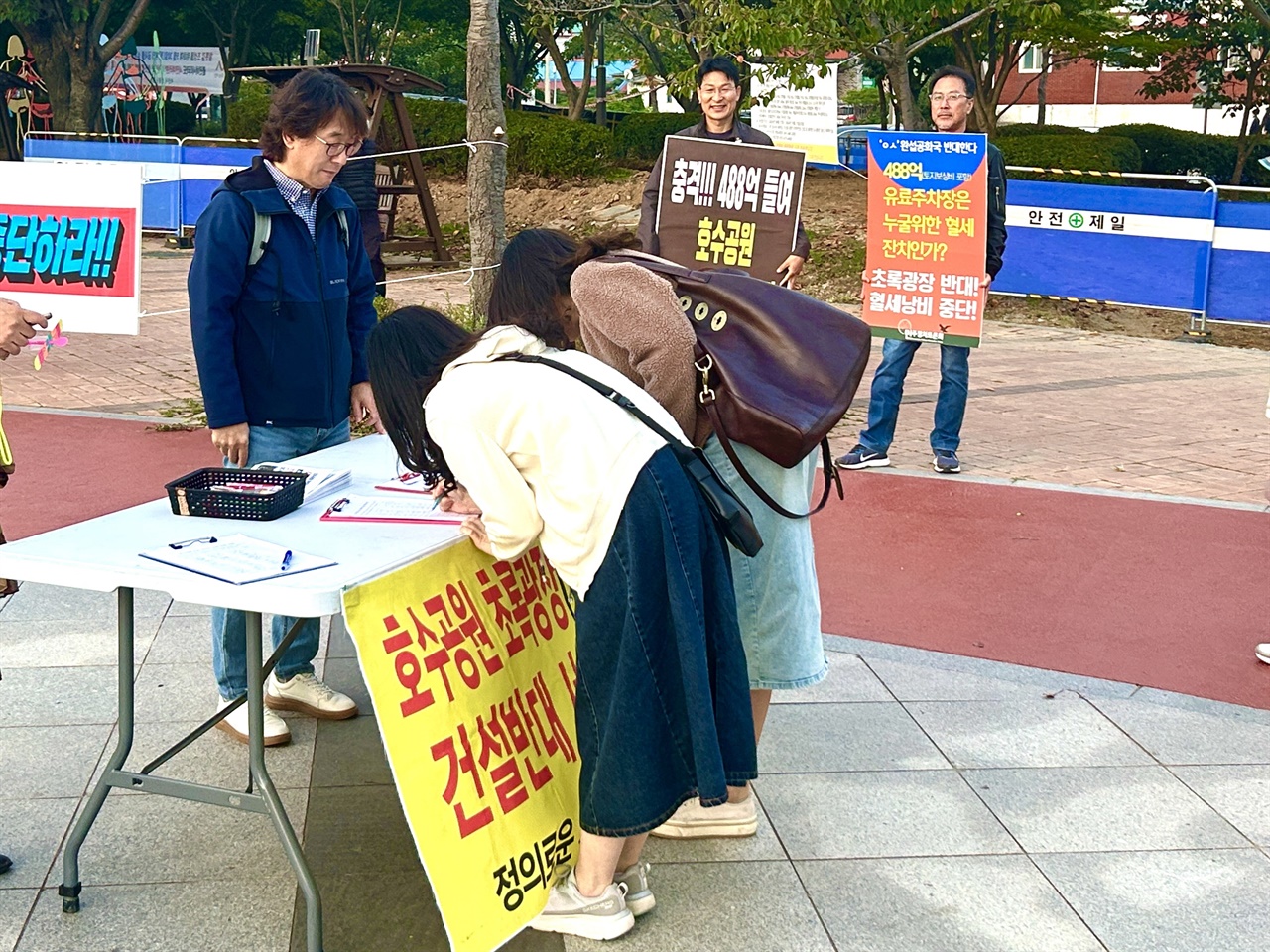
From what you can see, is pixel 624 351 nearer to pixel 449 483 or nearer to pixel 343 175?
pixel 449 483

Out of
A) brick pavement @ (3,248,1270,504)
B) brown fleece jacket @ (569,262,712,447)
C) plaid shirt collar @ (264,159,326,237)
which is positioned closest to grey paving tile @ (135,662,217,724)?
plaid shirt collar @ (264,159,326,237)

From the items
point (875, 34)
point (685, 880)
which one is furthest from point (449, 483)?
point (875, 34)

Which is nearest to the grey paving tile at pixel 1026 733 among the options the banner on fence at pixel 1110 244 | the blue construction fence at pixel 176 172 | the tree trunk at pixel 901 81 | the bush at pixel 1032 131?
the banner on fence at pixel 1110 244

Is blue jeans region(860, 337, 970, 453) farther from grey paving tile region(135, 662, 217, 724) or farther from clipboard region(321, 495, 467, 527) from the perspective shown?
clipboard region(321, 495, 467, 527)

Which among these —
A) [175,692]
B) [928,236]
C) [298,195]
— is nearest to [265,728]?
[175,692]

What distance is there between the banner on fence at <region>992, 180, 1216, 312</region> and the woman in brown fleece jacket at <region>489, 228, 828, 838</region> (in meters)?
11.2

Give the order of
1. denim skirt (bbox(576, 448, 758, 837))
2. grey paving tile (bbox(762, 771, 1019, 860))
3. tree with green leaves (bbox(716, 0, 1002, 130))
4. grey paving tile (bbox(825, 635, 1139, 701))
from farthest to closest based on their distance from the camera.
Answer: tree with green leaves (bbox(716, 0, 1002, 130)), grey paving tile (bbox(825, 635, 1139, 701)), grey paving tile (bbox(762, 771, 1019, 860)), denim skirt (bbox(576, 448, 758, 837))

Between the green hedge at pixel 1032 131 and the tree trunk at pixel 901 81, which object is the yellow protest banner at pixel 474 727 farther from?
the green hedge at pixel 1032 131

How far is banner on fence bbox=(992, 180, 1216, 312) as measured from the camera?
13.4 m

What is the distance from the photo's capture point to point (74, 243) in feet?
19.3

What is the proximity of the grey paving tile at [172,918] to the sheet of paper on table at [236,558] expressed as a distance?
854mm

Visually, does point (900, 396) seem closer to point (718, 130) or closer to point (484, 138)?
point (718, 130)

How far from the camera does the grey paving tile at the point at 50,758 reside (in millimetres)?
3795

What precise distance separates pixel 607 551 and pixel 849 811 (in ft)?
4.37
